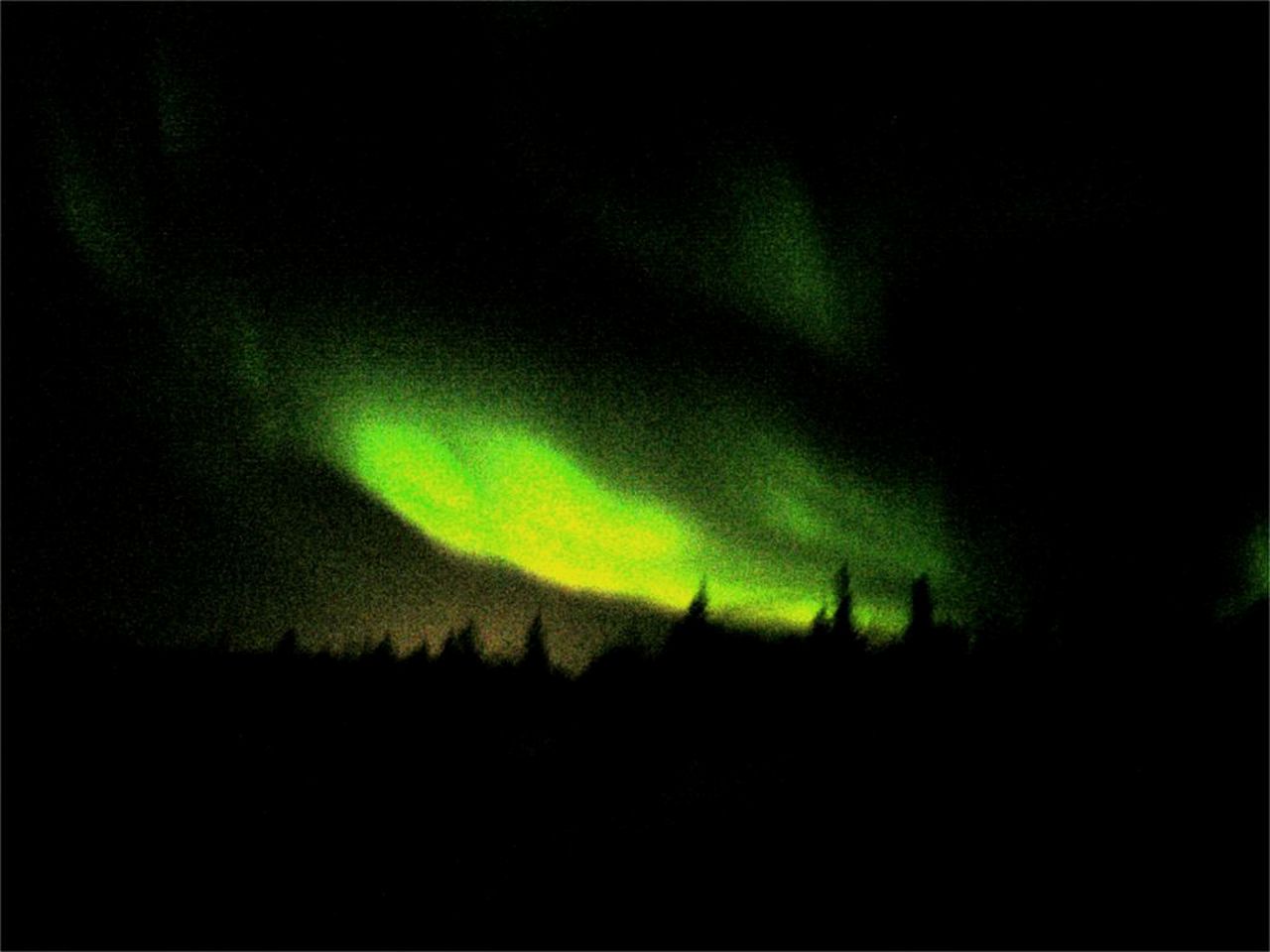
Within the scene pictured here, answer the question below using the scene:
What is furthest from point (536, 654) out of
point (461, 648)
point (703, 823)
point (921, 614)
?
point (703, 823)

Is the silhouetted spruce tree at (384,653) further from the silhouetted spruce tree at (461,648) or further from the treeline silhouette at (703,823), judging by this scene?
the treeline silhouette at (703,823)

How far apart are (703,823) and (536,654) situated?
46662 mm

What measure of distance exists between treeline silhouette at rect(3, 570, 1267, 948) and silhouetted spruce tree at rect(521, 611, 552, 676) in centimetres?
3001

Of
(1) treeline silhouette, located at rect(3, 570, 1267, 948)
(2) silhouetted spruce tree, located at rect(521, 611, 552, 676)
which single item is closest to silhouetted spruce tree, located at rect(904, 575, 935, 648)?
(1) treeline silhouette, located at rect(3, 570, 1267, 948)

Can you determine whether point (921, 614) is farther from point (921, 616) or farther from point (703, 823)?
point (703, 823)

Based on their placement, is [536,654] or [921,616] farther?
[536,654]

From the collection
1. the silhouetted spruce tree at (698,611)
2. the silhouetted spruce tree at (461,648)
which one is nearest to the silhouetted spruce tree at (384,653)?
the silhouetted spruce tree at (461,648)

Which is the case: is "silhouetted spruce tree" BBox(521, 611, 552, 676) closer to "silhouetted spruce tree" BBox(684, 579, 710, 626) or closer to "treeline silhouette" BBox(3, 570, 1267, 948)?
"silhouetted spruce tree" BBox(684, 579, 710, 626)

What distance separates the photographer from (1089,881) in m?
9.98

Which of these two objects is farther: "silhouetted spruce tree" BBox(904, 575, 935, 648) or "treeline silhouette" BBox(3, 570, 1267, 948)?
"silhouetted spruce tree" BBox(904, 575, 935, 648)

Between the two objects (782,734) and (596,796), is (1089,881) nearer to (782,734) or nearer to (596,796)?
(782,734)

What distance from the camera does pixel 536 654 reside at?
58031 millimetres

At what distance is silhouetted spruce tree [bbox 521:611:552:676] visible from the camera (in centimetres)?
5485

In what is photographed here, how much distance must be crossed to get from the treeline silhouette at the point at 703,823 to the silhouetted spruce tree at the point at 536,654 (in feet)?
98.5
